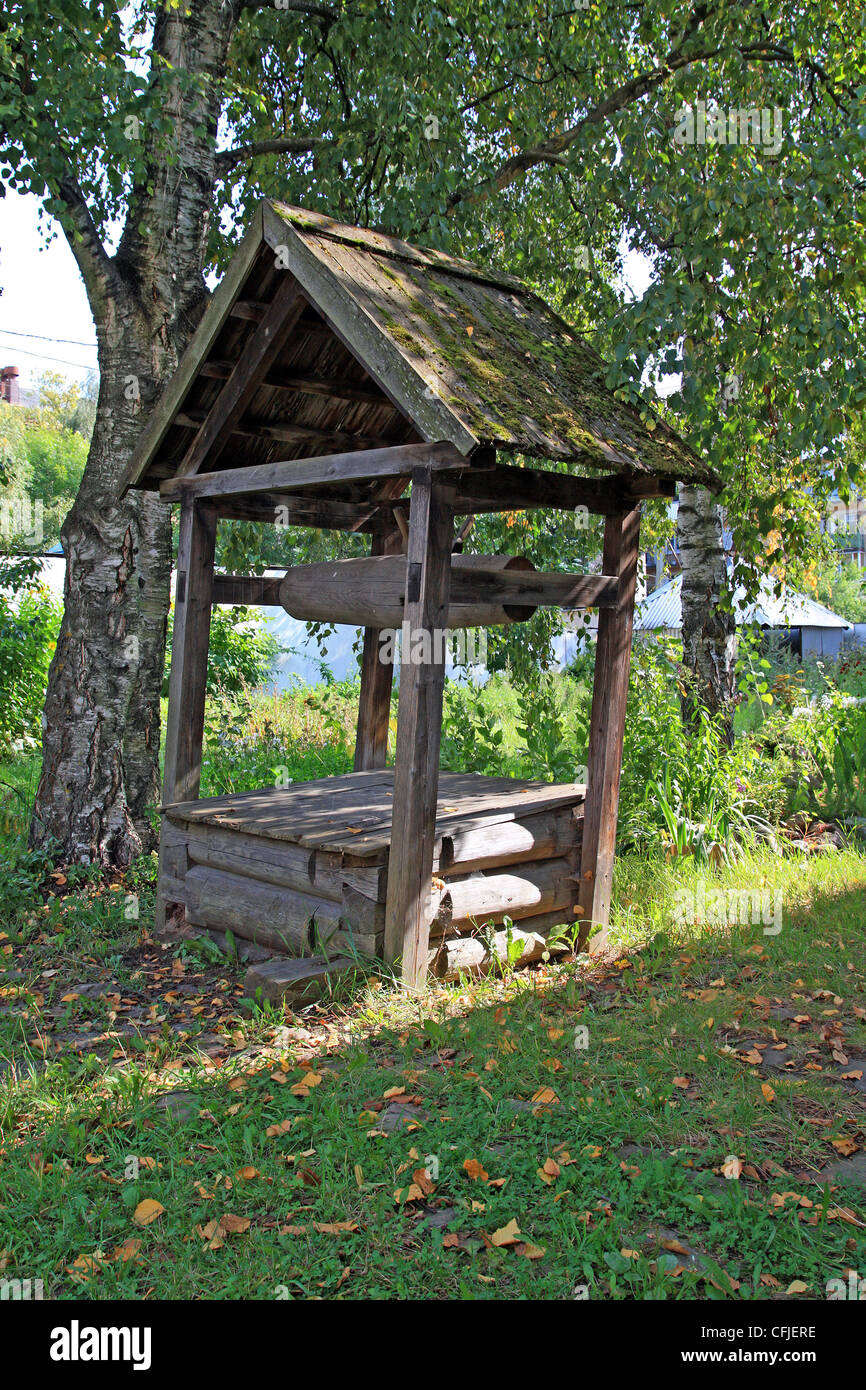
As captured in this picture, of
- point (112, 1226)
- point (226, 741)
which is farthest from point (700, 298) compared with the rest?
point (226, 741)

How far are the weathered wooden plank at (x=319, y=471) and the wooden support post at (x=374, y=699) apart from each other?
5.17ft

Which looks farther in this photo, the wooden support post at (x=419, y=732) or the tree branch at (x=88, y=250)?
the tree branch at (x=88, y=250)

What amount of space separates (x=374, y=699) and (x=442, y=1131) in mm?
4125

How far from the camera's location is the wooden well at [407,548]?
4945 millimetres

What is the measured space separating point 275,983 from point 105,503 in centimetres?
369

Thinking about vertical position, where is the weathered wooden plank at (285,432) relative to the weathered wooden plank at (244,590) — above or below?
above

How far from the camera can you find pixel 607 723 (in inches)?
238

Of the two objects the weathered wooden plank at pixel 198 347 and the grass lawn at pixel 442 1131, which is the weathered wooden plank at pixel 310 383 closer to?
the weathered wooden plank at pixel 198 347

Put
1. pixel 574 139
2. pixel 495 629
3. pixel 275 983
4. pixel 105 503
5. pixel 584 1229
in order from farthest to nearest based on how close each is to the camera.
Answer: pixel 495 629
pixel 574 139
pixel 105 503
pixel 275 983
pixel 584 1229

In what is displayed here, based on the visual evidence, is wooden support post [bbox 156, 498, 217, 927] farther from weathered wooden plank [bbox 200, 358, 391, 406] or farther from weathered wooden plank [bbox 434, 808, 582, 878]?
weathered wooden plank [bbox 434, 808, 582, 878]

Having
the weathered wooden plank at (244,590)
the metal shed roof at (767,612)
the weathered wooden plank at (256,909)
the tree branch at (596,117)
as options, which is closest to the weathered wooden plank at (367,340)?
the weathered wooden plank at (244,590)

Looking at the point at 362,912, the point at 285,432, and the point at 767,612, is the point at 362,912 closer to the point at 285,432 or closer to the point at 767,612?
the point at 285,432

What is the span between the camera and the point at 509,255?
33.0ft

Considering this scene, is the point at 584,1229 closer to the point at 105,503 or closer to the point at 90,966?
the point at 90,966
